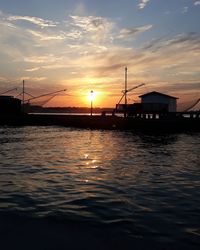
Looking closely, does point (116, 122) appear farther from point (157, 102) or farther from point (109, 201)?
point (109, 201)

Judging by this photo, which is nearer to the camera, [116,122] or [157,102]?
[116,122]

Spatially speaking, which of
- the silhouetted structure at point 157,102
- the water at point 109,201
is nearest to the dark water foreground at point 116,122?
the silhouetted structure at point 157,102

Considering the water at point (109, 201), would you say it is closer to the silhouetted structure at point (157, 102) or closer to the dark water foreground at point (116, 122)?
the dark water foreground at point (116, 122)

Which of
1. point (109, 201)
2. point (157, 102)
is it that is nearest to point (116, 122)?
point (157, 102)

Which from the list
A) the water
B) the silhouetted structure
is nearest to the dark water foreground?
the silhouetted structure

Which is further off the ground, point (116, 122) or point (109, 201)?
point (116, 122)

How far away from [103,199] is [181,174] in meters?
7.11

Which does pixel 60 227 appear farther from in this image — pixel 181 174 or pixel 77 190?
pixel 181 174

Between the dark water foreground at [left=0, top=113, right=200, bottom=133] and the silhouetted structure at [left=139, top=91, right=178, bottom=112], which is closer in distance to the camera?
the dark water foreground at [left=0, top=113, right=200, bottom=133]

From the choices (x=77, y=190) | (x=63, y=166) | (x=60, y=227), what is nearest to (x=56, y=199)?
(x=77, y=190)

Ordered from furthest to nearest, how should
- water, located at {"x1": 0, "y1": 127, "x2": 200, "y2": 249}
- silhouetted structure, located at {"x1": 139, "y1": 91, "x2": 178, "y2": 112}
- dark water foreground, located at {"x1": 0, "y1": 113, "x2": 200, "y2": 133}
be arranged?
silhouetted structure, located at {"x1": 139, "y1": 91, "x2": 178, "y2": 112}
dark water foreground, located at {"x1": 0, "y1": 113, "x2": 200, "y2": 133}
water, located at {"x1": 0, "y1": 127, "x2": 200, "y2": 249}

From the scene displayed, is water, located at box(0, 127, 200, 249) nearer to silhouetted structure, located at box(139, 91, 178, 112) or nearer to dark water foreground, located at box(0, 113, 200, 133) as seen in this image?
dark water foreground, located at box(0, 113, 200, 133)

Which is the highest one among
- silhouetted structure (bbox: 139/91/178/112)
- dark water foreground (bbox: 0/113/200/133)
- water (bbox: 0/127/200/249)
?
silhouetted structure (bbox: 139/91/178/112)

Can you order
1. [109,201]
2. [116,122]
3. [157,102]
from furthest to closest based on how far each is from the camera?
[157,102]
[116,122]
[109,201]
